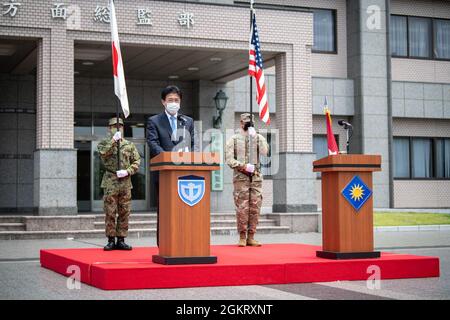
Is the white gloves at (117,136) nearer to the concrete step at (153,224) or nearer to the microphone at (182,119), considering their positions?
the microphone at (182,119)

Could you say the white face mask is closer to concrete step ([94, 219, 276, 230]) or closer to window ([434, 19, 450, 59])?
concrete step ([94, 219, 276, 230])

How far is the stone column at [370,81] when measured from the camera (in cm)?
2789

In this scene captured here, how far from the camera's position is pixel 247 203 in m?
12.0

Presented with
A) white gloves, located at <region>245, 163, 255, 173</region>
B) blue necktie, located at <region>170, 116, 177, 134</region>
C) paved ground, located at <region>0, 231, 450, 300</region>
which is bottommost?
paved ground, located at <region>0, 231, 450, 300</region>

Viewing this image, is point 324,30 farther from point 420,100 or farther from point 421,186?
point 421,186

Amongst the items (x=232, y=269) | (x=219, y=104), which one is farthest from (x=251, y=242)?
(x=219, y=104)

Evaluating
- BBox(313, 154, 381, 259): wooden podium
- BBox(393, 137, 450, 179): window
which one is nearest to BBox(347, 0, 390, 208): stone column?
BBox(393, 137, 450, 179): window

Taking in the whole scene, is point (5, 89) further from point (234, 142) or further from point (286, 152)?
point (234, 142)

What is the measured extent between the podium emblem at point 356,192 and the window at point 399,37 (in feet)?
68.0

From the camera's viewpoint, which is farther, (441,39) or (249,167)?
(441,39)

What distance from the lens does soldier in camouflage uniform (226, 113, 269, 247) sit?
12000 mm

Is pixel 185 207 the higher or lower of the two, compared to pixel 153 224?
higher

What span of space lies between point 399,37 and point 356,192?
2123cm

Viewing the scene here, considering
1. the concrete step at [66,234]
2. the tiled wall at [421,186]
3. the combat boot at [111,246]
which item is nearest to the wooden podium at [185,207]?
the combat boot at [111,246]
